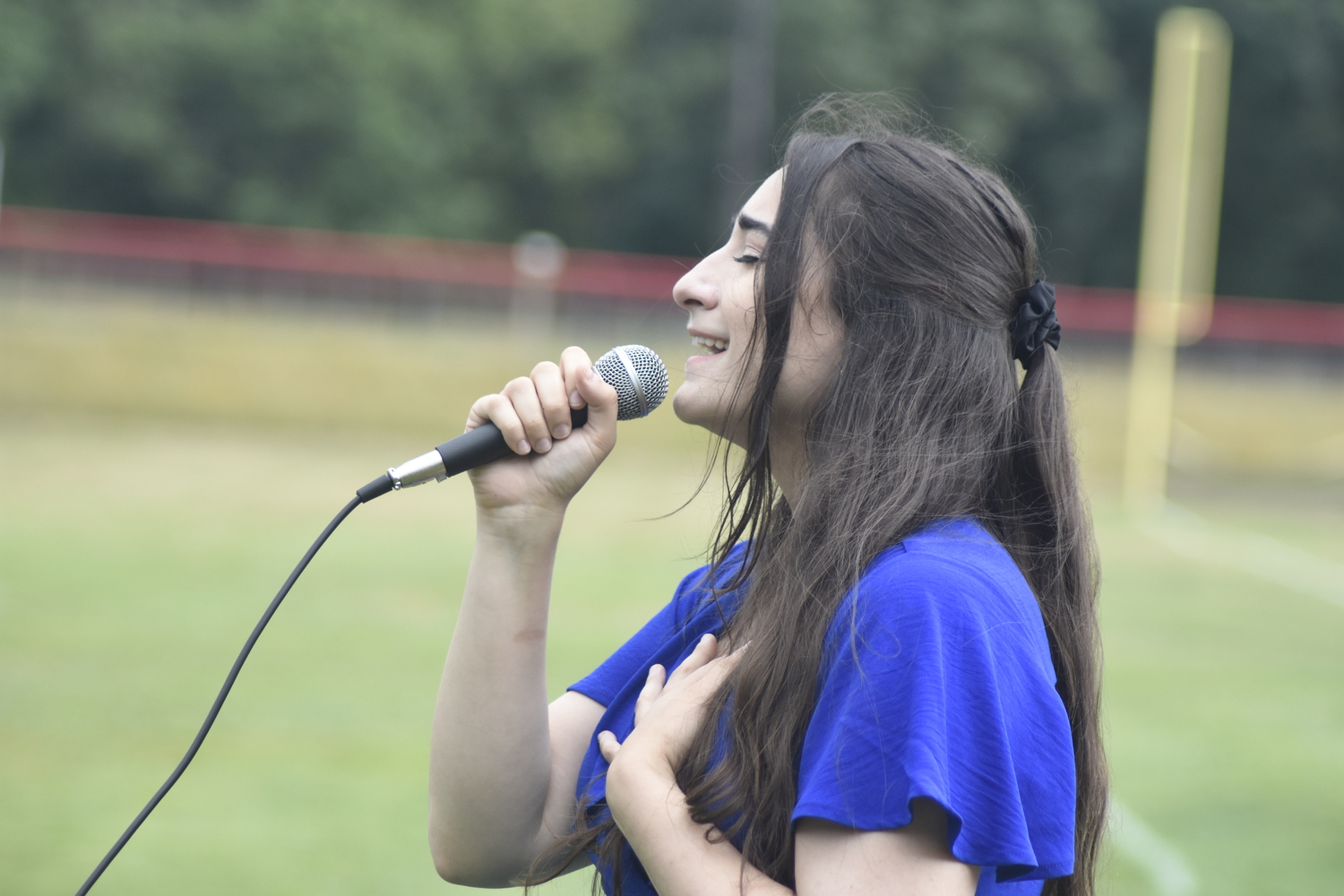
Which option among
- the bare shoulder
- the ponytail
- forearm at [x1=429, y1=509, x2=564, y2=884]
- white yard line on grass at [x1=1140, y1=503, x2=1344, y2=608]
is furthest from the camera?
white yard line on grass at [x1=1140, y1=503, x2=1344, y2=608]

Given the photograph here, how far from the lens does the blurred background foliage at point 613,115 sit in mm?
31328

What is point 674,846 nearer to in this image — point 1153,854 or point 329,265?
point 1153,854

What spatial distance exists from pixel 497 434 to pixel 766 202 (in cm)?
48

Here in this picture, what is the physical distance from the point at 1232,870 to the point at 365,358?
14.0m

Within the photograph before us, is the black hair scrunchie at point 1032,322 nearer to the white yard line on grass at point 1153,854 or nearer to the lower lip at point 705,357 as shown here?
the lower lip at point 705,357

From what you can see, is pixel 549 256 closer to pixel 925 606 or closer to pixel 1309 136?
pixel 925 606

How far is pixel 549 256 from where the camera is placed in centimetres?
1912

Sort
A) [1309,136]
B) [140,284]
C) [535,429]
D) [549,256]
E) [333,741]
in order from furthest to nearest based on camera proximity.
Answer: [1309,136], [549,256], [140,284], [333,741], [535,429]

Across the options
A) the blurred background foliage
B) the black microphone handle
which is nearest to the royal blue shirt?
the black microphone handle

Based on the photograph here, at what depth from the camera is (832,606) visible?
1413 millimetres

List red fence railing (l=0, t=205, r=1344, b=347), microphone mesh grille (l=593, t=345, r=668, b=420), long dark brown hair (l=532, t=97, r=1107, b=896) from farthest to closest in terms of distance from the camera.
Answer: red fence railing (l=0, t=205, r=1344, b=347) < microphone mesh grille (l=593, t=345, r=668, b=420) < long dark brown hair (l=532, t=97, r=1107, b=896)

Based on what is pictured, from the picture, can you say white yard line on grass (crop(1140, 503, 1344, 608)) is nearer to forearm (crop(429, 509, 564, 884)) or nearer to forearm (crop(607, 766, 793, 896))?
forearm (crop(429, 509, 564, 884))

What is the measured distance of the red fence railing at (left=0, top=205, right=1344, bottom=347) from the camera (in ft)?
55.0

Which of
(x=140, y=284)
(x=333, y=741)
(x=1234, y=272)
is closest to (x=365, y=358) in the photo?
(x=140, y=284)
